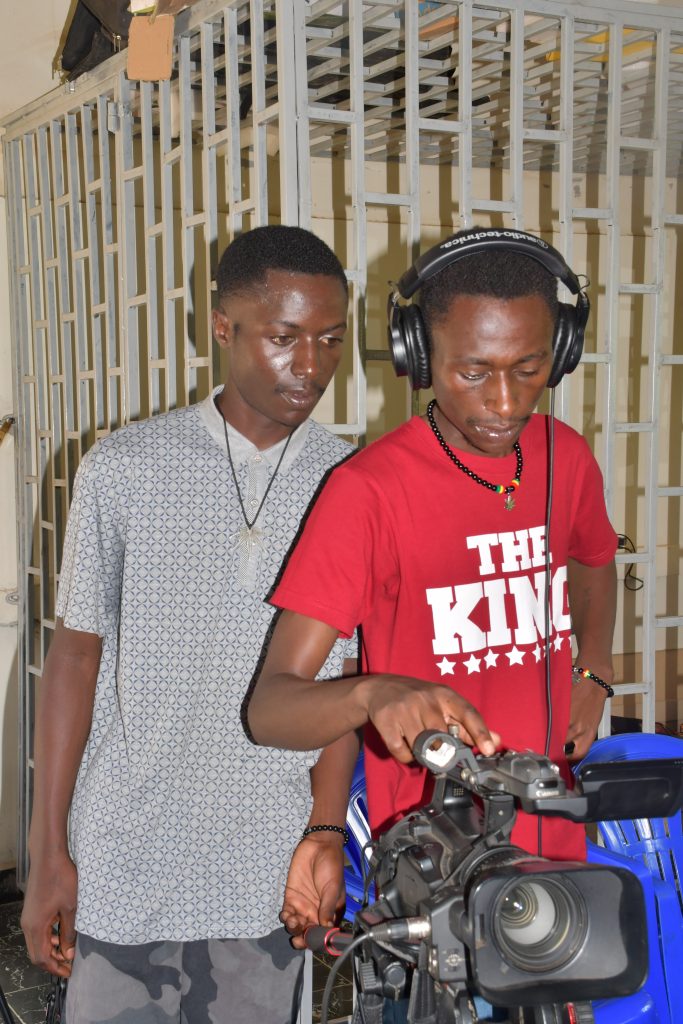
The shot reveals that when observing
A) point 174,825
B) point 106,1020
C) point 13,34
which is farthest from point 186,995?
point 13,34

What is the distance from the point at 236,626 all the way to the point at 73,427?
7.46ft

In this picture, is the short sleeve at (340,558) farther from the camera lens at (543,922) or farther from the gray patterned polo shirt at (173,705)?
the camera lens at (543,922)

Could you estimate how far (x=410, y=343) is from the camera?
58.0 inches

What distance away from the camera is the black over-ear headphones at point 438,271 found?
1410mm

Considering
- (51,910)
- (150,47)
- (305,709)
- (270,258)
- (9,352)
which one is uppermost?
(150,47)

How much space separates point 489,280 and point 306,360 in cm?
38

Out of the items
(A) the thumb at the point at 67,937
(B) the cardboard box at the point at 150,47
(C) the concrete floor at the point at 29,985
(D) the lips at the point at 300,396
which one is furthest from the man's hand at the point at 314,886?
(B) the cardboard box at the point at 150,47

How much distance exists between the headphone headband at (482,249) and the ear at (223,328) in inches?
15.9

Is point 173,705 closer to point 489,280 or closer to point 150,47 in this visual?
point 489,280

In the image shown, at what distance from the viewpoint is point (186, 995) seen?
1.69 metres

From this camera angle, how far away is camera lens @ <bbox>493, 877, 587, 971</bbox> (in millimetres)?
945

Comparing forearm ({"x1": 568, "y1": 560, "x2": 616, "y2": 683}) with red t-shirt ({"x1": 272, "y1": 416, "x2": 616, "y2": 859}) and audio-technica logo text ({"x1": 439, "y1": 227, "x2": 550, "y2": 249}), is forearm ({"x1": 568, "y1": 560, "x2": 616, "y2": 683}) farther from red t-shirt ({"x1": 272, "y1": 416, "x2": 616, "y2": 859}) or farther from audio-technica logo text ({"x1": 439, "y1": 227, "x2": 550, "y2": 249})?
audio-technica logo text ({"x1": 439, "y1": 227, "x2": 550, "y2": 249})

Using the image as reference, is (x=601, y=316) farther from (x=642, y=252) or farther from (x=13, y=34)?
(x=13, y=34)

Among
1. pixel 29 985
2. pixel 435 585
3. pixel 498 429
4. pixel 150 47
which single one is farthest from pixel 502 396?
pixel 29 985
